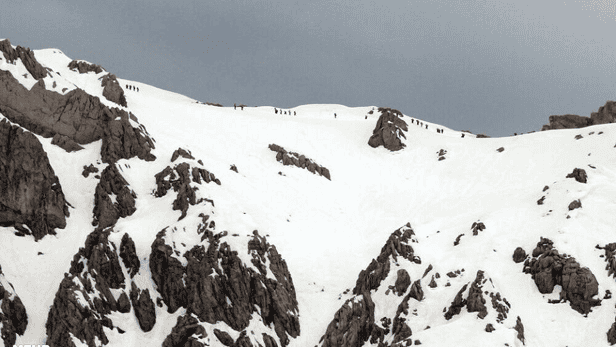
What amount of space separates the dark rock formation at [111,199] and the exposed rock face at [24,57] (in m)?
17.3

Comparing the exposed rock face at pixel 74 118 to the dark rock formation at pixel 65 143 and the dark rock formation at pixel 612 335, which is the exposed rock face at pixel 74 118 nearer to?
the dark rock formation at pixel 65 143

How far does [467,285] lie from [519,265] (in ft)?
25.0

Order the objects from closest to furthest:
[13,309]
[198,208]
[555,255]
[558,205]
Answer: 1. [13,309]
2. [555,255]
3. [198,208]
4. [558,205]

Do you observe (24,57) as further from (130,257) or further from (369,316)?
(369,316)

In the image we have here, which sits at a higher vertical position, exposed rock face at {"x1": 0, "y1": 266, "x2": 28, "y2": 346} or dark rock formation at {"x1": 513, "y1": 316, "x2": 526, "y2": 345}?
dark rock formation at {"x1": 513, "y1": 316, "x2": 526, "y2": 345}

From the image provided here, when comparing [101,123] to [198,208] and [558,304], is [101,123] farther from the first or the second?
[558,304]

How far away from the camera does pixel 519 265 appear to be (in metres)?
57.7

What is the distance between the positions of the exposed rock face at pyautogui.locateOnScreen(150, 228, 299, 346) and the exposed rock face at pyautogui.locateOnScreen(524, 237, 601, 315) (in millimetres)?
22972

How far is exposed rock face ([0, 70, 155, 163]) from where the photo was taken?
222 feet

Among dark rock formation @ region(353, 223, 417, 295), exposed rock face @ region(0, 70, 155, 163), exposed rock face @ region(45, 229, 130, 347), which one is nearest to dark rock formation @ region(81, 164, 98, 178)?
exposed rock face @ region(0, 70, 155, 163)

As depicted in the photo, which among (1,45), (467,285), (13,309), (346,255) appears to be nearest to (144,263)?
(13,309)

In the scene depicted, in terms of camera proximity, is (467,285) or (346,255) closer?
(467,285)

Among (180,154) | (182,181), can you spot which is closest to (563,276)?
(182,181)

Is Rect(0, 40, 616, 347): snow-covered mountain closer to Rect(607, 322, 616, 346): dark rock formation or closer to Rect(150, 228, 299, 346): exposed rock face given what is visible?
Rect(150, 228, 299, 346): exposed rock face
